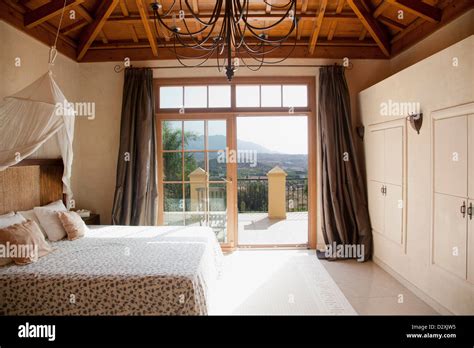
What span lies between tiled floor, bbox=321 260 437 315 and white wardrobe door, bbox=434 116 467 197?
109 cm

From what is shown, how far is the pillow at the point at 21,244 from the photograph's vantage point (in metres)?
2.39

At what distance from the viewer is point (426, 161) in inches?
115

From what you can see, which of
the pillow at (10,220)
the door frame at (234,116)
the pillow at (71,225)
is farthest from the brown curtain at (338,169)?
the pillow at (10,220)

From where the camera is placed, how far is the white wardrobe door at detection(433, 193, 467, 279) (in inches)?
96.4

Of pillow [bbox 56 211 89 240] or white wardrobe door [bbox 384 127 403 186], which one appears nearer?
pillow [bbox 56 211 89 240]

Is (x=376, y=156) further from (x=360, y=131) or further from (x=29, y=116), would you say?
(x=29, y=116)

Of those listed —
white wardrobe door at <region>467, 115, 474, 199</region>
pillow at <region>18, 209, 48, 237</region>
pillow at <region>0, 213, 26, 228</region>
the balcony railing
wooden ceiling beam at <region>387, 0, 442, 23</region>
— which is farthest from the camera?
the balcony railing

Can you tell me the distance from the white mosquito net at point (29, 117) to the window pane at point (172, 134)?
1.62 m

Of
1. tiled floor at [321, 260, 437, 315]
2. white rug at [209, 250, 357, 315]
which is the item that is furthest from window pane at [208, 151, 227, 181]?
tiled floor at [321, 260, 437, 315]

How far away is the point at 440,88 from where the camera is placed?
8.88 ft

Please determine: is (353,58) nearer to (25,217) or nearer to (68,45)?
(68,45)

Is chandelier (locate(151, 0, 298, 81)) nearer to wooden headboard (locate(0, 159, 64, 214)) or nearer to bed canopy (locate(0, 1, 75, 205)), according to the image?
bed canopy (locate(0, 1, 75, 205))

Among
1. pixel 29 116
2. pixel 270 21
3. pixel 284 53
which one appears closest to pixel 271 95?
pixel 284 53

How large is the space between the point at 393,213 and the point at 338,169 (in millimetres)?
948
